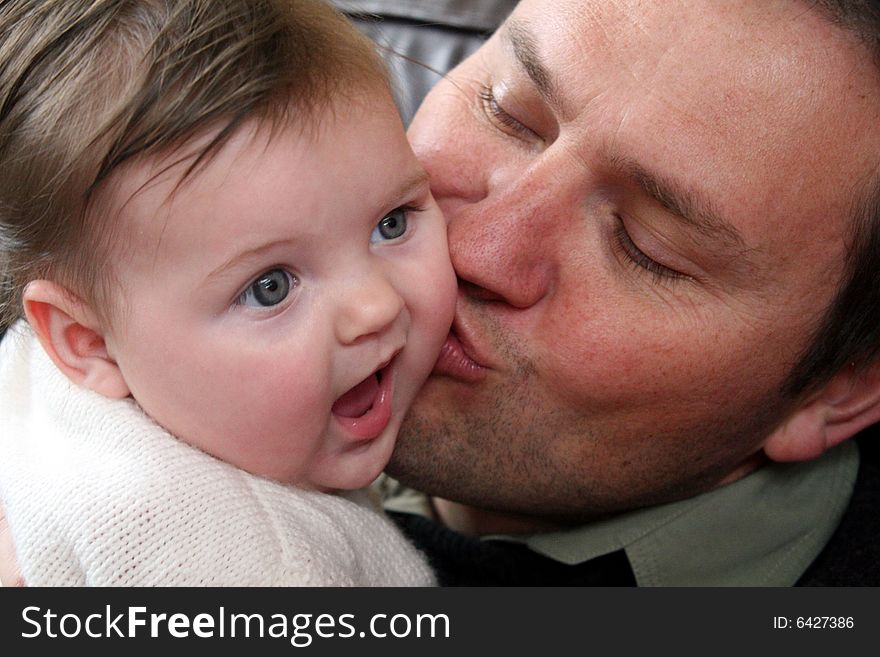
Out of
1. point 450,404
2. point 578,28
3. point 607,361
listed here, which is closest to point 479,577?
point 450,404

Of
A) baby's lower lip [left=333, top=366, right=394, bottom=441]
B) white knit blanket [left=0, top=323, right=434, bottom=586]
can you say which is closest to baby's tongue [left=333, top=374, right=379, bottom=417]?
baby's lower lip [left=333, top=366, right=394, bottom=441]

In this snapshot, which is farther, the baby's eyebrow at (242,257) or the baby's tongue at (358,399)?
the baby's tongue at (358,399)

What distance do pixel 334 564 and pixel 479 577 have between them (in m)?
0.62

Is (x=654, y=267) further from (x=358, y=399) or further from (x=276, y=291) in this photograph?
(x=276, y=291)

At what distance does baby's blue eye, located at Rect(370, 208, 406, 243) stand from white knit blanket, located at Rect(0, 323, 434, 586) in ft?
1.12

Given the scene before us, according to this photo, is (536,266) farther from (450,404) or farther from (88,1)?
(88,1)

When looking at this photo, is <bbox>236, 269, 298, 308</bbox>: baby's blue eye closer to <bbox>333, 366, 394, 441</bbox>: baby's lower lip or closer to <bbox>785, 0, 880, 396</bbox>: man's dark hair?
<bbox>333, 366, 394, 441</bbox>: baby's lower lip

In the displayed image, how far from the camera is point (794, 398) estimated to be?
1.58 meters

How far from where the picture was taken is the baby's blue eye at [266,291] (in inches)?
44.1

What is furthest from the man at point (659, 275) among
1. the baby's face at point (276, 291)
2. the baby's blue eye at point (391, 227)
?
the baby's face at point (276, 291)

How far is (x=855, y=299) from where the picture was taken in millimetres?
1510

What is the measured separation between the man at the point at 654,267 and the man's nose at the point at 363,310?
27 centimetres

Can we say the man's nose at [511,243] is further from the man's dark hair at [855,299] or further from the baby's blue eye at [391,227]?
the man's dark hair at [855,299]

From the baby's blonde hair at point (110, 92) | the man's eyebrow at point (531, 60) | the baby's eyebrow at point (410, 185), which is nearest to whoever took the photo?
the baby's blonde hair at point (110, 92)
